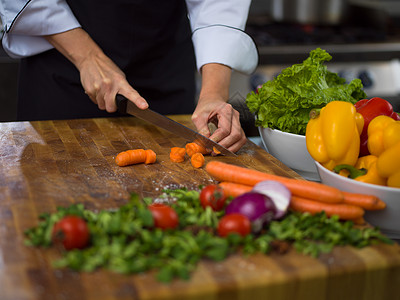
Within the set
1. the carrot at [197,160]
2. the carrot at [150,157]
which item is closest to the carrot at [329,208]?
the carrot at [197,160]

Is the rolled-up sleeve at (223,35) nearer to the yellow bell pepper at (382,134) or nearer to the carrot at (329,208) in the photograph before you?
the yellow bell pepper at (382,134)

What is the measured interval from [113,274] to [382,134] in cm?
73

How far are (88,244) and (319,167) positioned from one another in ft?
2.02

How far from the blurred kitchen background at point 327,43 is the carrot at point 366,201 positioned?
1.65 m

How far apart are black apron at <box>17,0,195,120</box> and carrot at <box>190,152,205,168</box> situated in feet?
2.32

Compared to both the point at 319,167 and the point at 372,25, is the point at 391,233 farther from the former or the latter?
the point at 372,25

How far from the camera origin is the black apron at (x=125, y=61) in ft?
6.25

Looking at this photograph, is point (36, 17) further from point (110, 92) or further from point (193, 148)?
point (193, 148)

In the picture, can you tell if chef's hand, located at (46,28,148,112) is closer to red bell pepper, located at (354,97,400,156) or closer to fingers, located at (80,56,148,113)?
fingers, located at (80,56,148,113)

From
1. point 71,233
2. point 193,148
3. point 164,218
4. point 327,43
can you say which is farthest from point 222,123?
point 327,43

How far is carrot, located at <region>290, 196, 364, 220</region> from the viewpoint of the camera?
1057 mm

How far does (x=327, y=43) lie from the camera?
3.17 m

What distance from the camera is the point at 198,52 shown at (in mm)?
1887

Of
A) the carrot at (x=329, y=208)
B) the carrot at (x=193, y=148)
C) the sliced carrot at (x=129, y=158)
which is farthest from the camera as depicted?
the carrot at (x=193, y=148)
